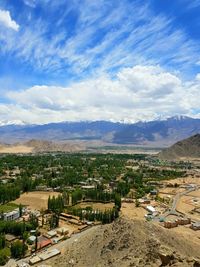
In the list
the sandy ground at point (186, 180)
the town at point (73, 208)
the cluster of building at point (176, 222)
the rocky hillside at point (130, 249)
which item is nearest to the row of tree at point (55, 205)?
the town at point (73, 208)

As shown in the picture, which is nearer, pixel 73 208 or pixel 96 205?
pixel 73 208

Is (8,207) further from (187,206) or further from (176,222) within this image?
(187,206)

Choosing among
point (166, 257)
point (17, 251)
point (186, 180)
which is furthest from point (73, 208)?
point (186, 180)

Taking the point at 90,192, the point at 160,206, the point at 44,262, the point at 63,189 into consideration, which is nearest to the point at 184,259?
the point at 44,262

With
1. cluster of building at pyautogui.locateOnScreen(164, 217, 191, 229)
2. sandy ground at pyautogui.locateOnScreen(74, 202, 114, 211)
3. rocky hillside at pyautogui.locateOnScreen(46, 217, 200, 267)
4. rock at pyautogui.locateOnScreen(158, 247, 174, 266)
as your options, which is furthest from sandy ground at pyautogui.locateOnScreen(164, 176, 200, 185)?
rock at pyautogui.locateOnScreen(158, 247, 174, 266)

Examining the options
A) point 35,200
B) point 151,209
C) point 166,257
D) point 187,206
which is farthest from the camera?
point 35,200
